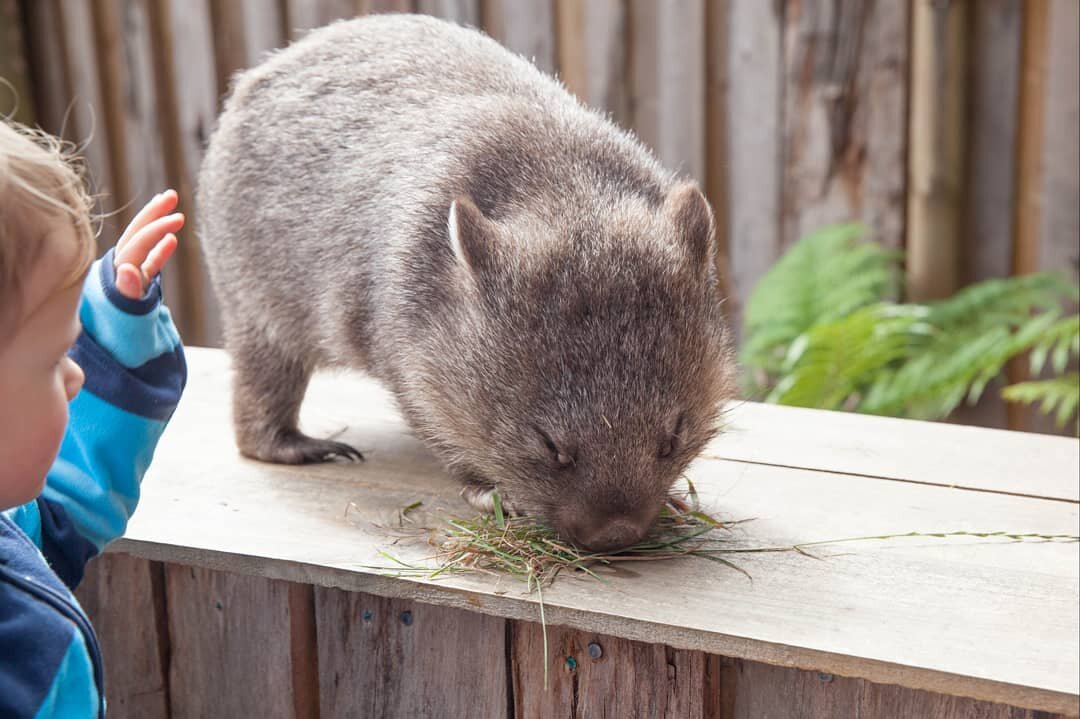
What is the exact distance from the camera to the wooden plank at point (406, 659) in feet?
7.98

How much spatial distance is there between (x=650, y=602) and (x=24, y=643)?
107cm


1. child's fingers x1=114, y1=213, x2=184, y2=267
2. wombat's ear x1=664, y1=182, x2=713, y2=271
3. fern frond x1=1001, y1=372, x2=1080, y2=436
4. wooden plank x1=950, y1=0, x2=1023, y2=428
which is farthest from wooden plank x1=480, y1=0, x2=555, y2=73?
child's fingers x1=114, y1=213, x2=184, y2=267

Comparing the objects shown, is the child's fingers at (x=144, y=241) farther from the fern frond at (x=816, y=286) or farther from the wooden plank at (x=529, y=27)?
the wooden plank at (x=529, y=27)

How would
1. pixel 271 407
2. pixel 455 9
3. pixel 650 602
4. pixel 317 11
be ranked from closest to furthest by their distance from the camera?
pixel 650 602 < pixel 271 407 < pixel 455 9 < pixel 317 11

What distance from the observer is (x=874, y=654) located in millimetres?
2082

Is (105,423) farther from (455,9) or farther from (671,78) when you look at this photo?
(455,9)

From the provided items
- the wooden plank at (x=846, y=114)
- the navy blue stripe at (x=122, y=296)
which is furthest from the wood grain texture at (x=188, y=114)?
the navy blue stripe at (x=122, y=296)

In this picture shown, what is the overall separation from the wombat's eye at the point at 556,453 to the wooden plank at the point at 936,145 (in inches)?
116

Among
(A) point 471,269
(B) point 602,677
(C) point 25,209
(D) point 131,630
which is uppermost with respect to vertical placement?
(C) point 25,209

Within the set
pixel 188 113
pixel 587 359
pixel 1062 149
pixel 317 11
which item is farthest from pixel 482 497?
pixel 188 113

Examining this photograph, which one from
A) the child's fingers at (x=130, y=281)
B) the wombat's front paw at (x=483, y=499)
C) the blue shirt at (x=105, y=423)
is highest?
the child's fingers at (x=130, y=281)

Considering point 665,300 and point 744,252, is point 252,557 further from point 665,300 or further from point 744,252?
point 744,252

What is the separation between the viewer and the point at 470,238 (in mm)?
2566

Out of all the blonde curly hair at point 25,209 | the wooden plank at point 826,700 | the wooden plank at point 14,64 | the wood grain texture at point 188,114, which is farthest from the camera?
the wooden plank at point 14,64
